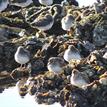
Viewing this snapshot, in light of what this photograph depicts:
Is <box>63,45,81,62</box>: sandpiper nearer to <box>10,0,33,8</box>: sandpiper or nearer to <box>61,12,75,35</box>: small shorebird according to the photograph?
<box>61,12,75,35</box>: small shorebird

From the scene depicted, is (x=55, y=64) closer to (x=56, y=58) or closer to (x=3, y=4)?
(x=56, y=58)

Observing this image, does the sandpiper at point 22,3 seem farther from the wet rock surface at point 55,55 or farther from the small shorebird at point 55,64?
the small shorebird at point 55,64

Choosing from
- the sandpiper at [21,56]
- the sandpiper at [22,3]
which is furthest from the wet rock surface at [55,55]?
the sandpiper at [22,3]

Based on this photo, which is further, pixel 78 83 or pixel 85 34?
pixel 85 34

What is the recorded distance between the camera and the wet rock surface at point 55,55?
9.05 metres

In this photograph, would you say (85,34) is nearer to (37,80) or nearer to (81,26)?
(81,26)

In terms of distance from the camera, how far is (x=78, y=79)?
932cm

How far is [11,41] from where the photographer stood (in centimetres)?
1123

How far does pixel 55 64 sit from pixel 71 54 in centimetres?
35

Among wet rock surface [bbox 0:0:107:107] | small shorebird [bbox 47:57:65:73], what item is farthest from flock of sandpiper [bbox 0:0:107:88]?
wet rock surface [bbox 0:0:107:107]

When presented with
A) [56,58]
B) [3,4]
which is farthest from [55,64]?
[3,4]

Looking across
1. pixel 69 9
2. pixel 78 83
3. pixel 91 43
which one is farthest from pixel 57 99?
pixel 69 9

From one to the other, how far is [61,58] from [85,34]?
98cm

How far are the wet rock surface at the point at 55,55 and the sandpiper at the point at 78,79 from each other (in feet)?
0.35
